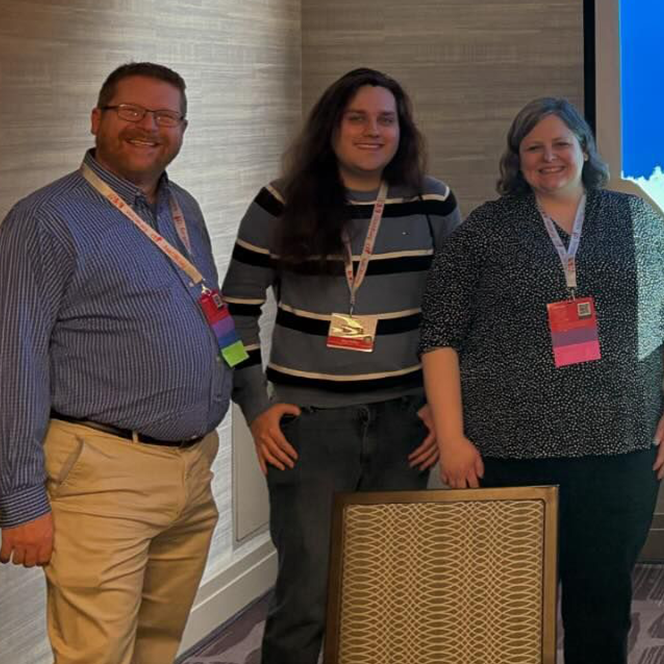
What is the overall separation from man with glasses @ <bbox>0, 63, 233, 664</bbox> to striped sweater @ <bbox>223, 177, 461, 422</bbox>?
27 centimetres

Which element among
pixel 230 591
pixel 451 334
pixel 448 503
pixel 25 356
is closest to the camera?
pixel 448 503

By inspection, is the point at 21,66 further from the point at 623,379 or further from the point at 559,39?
the point at 559,39

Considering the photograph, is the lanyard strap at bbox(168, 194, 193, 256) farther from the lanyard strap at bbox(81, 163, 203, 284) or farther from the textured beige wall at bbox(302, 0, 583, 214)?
the textured beige wall at bbox(302, 0, 583, 214)

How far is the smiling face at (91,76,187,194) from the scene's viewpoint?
2.49 meters

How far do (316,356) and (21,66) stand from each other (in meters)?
0.97

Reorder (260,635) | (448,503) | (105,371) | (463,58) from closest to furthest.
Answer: (448,503) < (105,371) < (260,635) < (463,58)

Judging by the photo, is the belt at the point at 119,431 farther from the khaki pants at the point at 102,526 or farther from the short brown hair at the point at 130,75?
the short brown hair at the point at 130,75

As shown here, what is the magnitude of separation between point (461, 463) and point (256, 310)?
59cm

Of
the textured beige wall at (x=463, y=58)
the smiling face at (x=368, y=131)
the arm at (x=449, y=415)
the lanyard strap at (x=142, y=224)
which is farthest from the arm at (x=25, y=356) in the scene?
the textured beige wall at (x=463, y=58)

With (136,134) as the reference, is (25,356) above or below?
below

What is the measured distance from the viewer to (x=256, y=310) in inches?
116

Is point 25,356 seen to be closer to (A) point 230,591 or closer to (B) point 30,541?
(B) point 30,541

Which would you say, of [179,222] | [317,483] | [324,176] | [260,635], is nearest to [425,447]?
[317,483]

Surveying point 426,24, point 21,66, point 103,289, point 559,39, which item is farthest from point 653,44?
point 103,289
